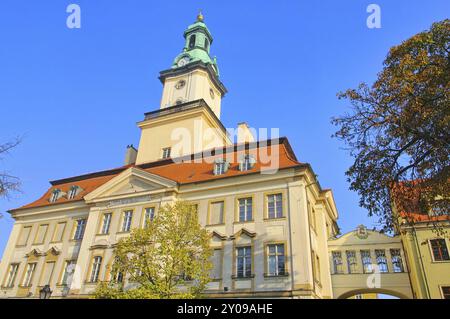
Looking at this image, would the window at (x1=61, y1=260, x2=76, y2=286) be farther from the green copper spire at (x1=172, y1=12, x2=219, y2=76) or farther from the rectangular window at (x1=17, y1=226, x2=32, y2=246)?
the green copper spire at (x1=172, y1=12, x2=219, y2=76)

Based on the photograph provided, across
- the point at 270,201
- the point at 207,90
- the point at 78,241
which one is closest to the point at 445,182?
the point at 270,201

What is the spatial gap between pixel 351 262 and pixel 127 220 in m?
17.7

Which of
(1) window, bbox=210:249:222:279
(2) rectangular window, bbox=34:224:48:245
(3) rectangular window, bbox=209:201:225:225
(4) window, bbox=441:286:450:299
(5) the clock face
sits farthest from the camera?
(5) the clock face

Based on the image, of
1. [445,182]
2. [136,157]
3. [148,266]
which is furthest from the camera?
[136,157]

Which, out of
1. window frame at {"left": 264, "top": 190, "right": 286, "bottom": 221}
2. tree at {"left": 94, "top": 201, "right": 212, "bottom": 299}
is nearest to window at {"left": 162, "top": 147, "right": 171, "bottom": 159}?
window frame at {"left": 264, "top": 190, "right": 286, "bottom": 221}

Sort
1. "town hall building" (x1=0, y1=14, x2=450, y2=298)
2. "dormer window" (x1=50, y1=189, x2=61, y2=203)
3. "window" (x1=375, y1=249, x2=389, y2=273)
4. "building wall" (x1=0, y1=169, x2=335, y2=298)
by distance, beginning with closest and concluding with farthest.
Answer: "building wall" (x1=0, y1=169, x2=335, y2=298) < "town hall building" (x1=0, y1=14, x2=450, y2=298) < "window" (x1=375, y1=249, x2=389, y2=273) < "dormer window" (x1=50, y1=189, x2=61, y2=203)

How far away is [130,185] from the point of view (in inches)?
1158

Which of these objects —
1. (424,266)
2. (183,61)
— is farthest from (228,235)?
(183,61)

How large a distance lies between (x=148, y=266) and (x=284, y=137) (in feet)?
50.1

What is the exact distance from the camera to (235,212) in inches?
974

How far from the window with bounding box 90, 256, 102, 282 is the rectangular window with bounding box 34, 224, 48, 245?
7.41 m

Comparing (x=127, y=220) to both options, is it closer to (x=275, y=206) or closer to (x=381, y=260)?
(x=275, y=206)

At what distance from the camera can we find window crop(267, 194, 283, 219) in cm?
2352
